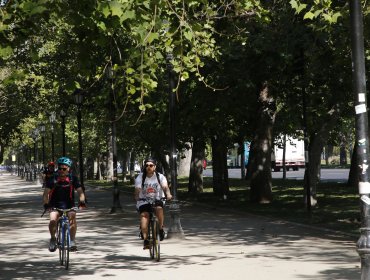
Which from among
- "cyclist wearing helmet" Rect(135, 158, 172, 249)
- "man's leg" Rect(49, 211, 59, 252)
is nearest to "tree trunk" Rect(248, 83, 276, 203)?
"cyclist wearing helmet" Rect(135, 158, 172, 249)

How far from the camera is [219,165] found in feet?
106

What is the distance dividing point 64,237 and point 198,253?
8.91ft

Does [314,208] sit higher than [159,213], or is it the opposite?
[159,213]

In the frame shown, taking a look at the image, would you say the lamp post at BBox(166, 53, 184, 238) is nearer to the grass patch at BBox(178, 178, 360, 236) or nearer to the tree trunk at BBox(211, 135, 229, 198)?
the grass patch at BBox(178, 178, 360, 236)

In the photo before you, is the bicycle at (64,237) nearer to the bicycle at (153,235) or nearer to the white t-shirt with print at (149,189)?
the white t-shirt with print at (149,189)

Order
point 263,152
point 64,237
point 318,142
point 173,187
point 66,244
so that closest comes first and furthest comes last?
point 66,244 < point 64,237 < point 173,187 < point 318,142 < point 263,152

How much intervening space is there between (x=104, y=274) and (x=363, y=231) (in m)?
4.96

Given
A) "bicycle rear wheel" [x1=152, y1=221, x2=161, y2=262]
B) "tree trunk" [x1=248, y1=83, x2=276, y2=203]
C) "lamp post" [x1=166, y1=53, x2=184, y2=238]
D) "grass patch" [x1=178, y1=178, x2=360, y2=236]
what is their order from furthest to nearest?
"tree trunk" [x1=248, y1=83, x2=276, y2=203], "grass patch" [x1=178, y1=178, x2=360, y2=236], "lamp post" [x1=166, y1=53, x2=184, y2=238], "bicycle rear wheel" [x1=152, y1=221, x2=161, y2=262]

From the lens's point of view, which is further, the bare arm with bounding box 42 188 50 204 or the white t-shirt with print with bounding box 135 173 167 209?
the white t-shirt with print with bounding box 135 173 167 209

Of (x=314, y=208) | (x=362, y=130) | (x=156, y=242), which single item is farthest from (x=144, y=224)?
(x=314, y=208)

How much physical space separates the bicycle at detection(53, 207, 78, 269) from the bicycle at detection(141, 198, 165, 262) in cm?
139

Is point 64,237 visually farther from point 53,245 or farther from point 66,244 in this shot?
point 53,245

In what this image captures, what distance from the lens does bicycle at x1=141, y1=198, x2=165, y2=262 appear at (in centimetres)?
1214

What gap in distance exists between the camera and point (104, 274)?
35.7 feet
